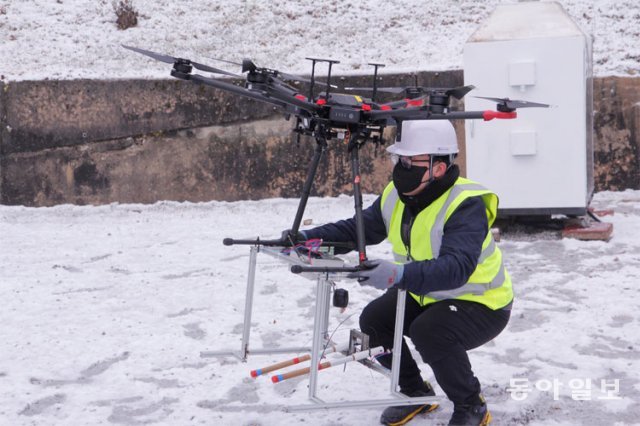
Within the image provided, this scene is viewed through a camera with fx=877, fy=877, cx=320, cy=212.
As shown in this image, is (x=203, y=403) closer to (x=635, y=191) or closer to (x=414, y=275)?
(x=414, y=275)

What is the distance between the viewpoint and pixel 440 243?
10.6ft

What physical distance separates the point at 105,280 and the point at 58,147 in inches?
121

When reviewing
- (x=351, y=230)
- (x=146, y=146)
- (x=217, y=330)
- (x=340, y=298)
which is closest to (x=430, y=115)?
(x=340, y=298)

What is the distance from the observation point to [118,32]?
A: 33.0ft

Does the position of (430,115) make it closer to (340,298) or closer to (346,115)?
(346,115)

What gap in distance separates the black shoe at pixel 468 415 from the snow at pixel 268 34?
18.9 feet

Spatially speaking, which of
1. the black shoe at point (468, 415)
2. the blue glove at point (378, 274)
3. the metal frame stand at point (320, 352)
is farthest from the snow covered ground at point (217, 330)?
the blue glove at point (378, 274)

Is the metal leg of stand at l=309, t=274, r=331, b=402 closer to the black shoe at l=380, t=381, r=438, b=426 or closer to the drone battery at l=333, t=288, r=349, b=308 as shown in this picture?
the drone battery at l=333, t=288, r=349, b=308

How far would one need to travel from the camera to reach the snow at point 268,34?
30.2 ft

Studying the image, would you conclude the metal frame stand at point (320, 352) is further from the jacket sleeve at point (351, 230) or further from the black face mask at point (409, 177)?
the black face mask at point (409, 177)

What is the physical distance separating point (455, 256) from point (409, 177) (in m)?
0.37

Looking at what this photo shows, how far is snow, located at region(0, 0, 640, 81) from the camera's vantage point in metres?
9.22

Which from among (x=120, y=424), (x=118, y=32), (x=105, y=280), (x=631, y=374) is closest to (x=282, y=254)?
(x=120, y=424)

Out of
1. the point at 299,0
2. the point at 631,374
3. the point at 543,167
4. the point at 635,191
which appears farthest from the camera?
the point at 299,0
